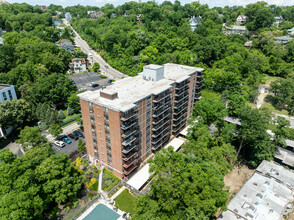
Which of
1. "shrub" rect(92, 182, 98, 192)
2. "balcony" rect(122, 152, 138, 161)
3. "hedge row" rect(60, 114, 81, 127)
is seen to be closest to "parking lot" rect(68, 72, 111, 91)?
"hedge row" rect(60, 114, 81, 127)

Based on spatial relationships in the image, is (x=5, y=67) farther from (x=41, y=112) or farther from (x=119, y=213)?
(x=119, y=213)

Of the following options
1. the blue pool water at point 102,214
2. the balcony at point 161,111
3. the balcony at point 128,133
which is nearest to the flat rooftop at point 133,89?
the balcony at point 161,111

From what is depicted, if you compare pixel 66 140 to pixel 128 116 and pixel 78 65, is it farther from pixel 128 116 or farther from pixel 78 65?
pixel 78 65

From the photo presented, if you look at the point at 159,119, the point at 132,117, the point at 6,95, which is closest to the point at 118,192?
the point at 132,117

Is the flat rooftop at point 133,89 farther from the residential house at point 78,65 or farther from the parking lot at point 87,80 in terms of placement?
the residential house at point 78,65

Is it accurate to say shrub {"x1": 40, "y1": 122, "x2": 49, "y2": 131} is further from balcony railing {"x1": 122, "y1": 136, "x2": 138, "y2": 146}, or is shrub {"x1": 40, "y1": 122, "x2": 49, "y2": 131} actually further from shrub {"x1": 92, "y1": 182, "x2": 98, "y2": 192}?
balcony railing {"x1": 122, "y1": 136, "x2": 138, "y2": 146}
